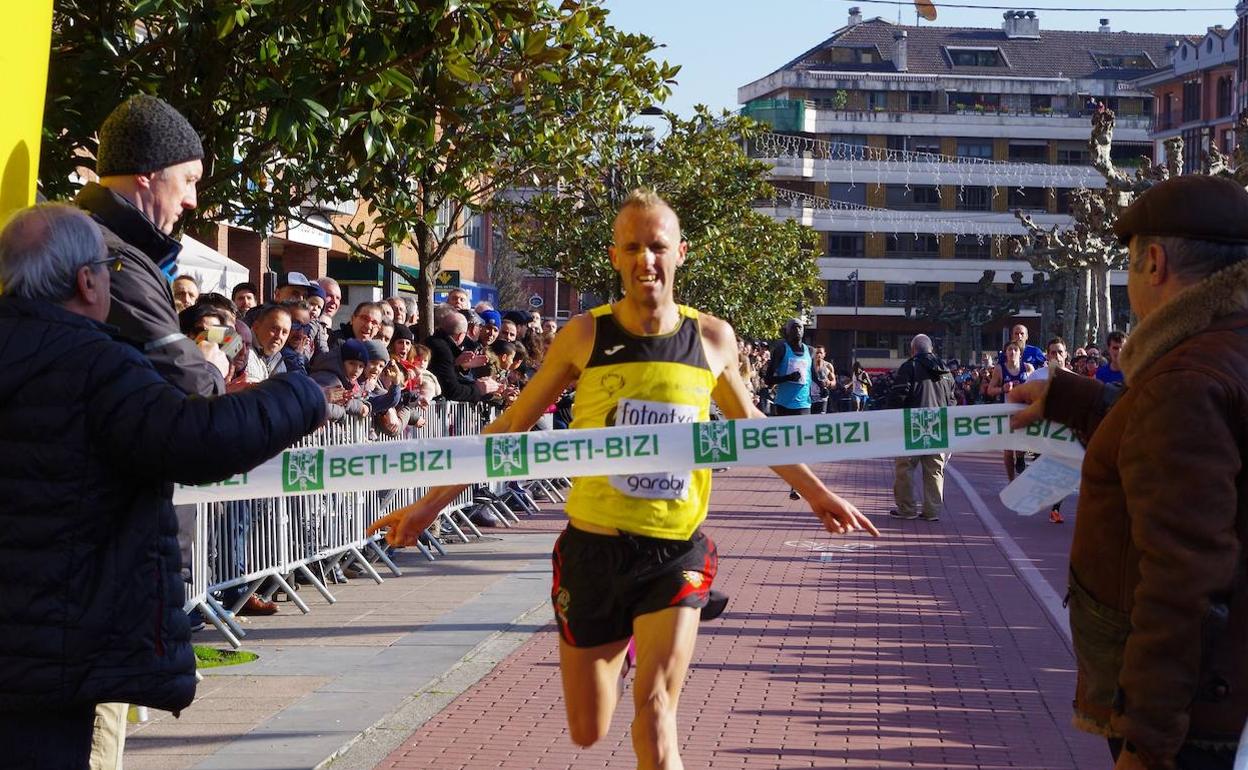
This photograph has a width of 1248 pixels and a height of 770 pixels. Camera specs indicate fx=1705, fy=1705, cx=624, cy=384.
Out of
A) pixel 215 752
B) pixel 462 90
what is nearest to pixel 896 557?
pixel 462 90

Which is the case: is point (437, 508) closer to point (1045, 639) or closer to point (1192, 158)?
point (1045, 639)

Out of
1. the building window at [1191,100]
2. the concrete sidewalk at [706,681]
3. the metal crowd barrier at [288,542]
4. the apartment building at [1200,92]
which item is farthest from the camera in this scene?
the building window at [1191,100]

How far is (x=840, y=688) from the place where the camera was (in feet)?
28.5

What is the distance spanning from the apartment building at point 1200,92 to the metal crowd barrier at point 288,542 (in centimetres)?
7797

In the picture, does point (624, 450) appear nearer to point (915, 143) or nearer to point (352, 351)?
point (352, 351)

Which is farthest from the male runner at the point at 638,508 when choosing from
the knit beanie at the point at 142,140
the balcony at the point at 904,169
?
the balcony at the point at 904,169

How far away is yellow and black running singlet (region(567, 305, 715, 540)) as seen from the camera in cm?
542

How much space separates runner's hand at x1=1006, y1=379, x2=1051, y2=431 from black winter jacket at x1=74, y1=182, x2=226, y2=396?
2.15 m

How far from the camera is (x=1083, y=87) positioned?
10594cm

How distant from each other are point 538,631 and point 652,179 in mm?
23602

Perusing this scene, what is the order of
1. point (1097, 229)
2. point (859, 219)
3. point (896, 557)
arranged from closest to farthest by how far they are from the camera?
point (896, 557) < point (1097, 229) < point (859, 219)

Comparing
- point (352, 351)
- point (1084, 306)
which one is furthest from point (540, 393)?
point (1084, 306)

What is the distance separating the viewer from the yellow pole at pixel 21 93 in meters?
4.64

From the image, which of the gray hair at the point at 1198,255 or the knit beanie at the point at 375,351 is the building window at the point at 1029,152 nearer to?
the knit beanie at the point at 375,351
